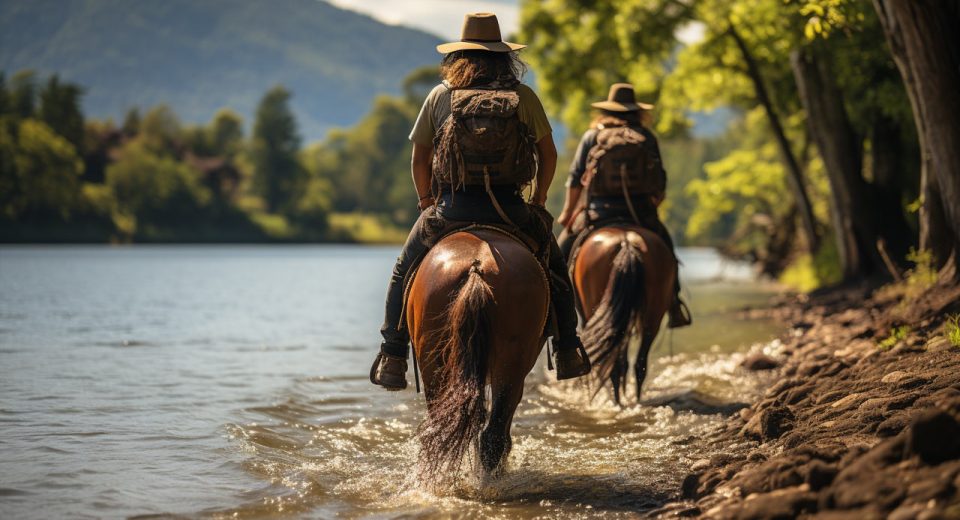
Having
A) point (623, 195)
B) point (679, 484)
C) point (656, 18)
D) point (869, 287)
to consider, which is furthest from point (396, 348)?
point (656, 18)

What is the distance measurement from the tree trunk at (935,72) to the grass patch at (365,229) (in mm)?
123552

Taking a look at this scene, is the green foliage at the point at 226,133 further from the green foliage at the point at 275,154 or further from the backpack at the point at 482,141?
the backpack at the point at 482,141

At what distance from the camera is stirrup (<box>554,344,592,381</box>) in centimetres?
721

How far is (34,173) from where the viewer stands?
89000 mm

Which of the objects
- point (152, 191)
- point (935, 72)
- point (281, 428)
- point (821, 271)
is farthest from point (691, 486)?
point (152, 191)

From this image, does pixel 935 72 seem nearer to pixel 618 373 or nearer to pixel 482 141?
pixel 618 373

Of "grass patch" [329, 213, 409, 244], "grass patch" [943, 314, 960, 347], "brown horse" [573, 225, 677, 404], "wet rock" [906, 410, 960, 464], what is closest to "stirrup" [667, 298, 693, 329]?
"brown horse" [573, 225, 677, 404]

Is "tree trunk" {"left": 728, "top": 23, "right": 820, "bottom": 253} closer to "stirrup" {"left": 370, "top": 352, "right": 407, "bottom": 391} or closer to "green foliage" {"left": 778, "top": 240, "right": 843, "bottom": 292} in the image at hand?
"green foliage" {"left": 778, "top": 240, "right": 843, "bottom": 292}

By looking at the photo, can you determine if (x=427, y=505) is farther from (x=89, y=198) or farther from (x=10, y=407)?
(x=89, y=198)

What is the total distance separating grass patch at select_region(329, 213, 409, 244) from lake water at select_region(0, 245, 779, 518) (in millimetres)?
118370

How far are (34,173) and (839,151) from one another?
83.0 meters

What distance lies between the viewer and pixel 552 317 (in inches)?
279

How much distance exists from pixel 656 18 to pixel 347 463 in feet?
59.7

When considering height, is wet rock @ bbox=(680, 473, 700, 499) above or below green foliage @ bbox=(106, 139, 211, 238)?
below
